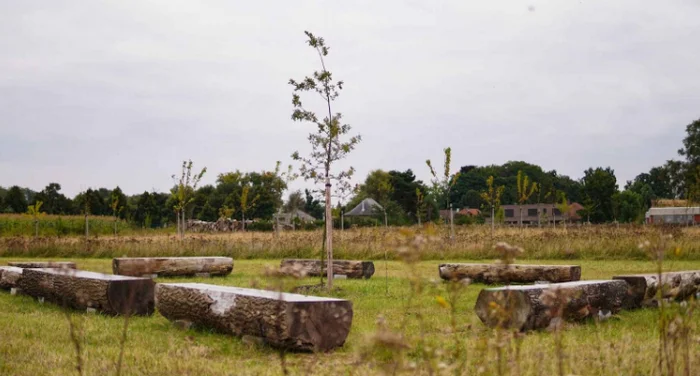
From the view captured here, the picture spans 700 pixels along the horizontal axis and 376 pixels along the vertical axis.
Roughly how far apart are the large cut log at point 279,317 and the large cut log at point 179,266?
7502 mm

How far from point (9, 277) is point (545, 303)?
8.30 m

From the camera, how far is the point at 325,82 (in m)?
12.0

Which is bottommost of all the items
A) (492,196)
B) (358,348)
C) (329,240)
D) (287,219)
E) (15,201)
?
(358,348)

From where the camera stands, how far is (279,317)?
5820 millimetres

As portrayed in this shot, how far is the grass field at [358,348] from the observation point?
4.64 m

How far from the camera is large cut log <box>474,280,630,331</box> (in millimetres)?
6855

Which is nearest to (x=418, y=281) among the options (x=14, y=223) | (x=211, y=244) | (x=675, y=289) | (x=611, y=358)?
(x=611, y=358)

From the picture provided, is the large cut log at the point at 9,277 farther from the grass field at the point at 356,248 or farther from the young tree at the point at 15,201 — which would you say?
the young tree at the point at 15,201

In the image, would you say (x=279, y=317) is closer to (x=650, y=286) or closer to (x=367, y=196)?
(x=650, y=286)

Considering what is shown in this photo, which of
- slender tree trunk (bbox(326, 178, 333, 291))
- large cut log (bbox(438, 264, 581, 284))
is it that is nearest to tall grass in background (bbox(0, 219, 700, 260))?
large cut log (bbox(438, 264, 581, 284))

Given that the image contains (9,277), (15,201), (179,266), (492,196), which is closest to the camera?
(9,277)

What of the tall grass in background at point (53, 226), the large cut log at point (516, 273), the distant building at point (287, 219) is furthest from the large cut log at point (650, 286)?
the tall grass in background at point (53, 226)

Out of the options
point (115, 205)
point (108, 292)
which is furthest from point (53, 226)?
point (108, 292)

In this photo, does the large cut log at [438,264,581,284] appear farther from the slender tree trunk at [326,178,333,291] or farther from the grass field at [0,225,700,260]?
the grass field at [0,225,700,260]
